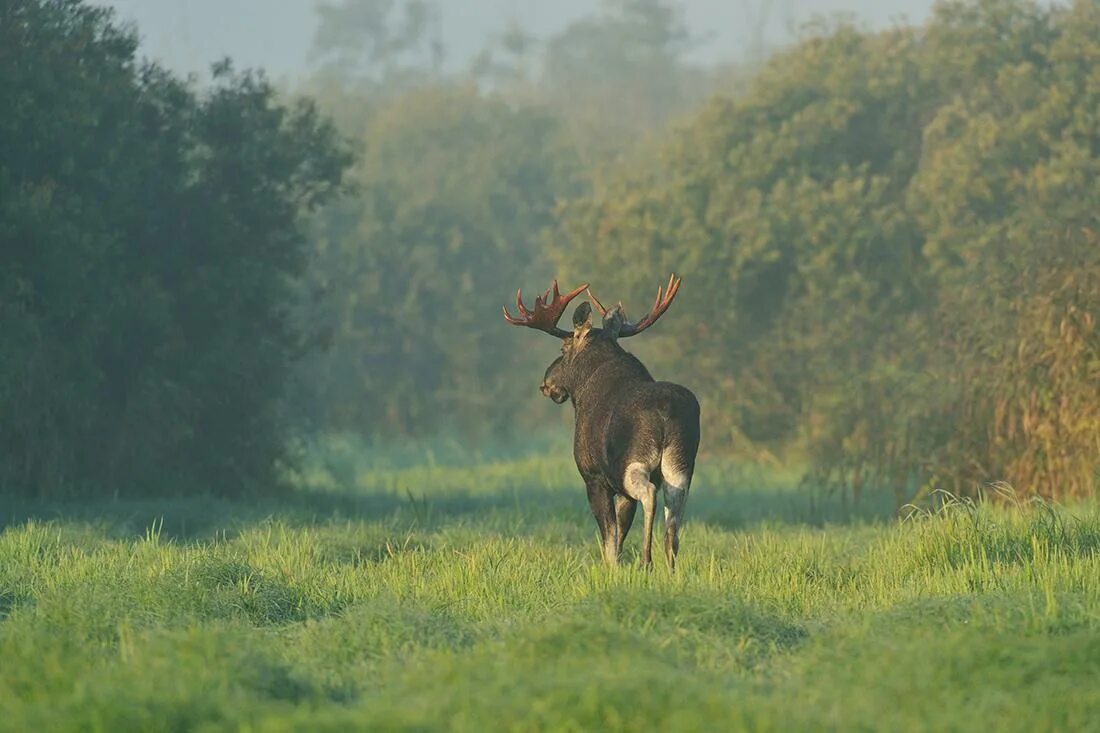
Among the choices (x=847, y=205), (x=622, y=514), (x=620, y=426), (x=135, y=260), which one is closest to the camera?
(x=620, y=426)

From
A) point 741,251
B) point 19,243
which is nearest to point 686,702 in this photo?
point 19,243

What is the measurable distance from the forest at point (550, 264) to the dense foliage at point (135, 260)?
0.13 feet

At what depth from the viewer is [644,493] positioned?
11.6 metres

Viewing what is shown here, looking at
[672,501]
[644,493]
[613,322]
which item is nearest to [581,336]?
[613,322]

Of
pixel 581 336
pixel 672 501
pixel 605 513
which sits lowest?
pixel 605 513

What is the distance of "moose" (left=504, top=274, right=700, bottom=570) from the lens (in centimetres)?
1160

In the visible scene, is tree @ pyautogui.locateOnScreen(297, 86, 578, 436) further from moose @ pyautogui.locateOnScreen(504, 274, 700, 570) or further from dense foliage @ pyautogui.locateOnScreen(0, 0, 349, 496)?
moose @ pyautogui.locateOnScreen(504, 274, 700, 570)

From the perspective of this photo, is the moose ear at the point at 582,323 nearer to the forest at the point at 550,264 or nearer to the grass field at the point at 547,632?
the grass field at the point at 547,632

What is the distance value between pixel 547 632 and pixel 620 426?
375 cm

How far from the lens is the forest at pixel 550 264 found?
61.5ft

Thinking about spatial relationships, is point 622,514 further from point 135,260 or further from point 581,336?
point 135,260

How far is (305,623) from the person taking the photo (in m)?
10.1

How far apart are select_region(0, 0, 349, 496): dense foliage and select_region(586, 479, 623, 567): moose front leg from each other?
768 cm

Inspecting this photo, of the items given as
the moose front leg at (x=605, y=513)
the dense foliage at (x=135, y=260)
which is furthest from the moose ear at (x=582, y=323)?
Result: the dense foliage at (x=135, y=260)
